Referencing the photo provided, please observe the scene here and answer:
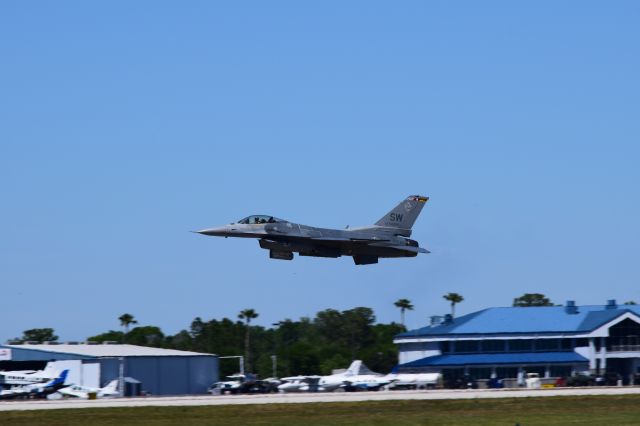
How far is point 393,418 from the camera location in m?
50.3

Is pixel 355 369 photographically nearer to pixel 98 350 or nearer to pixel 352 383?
pixel 352 383

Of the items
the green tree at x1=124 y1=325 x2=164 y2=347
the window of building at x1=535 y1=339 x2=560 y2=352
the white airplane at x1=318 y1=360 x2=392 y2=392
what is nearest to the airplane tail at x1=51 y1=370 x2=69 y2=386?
the white airplane at x1=318 y1=360 x2=392 y2=392

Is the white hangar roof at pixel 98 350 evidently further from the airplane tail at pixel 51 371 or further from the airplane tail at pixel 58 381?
the airplane tail at pixel 58 381

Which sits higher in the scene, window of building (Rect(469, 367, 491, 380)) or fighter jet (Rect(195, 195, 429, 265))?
fighter jet (Rect(195, 195, 429, 265))

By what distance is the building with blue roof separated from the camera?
102m

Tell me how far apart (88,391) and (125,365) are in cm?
1007

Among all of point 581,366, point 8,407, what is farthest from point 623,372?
point 8,407

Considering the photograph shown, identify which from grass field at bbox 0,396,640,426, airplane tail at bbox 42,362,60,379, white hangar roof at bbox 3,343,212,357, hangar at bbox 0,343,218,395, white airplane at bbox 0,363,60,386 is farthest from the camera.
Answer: white hangar roof at bbox 3,343,212,357

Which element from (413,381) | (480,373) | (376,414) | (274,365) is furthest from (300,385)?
(376,414)

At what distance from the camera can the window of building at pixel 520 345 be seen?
105363 millimetres

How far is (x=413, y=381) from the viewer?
9338 cm

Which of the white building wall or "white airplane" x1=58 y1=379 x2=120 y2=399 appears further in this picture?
the white building wall

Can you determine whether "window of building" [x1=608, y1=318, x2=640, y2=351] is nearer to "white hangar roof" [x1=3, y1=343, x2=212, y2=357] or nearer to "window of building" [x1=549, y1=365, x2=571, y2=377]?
"window of building" [x1=549, y1=365, x2=571, y2=377]

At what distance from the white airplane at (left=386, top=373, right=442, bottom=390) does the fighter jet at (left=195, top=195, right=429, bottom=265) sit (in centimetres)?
3157
